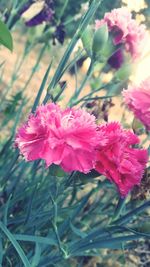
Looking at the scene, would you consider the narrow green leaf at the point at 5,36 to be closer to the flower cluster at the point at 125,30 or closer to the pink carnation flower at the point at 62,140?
the pink carnation flower at the point at 62,140

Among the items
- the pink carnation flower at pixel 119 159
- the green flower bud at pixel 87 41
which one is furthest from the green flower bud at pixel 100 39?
the pink carnation flower at pixel 119 159

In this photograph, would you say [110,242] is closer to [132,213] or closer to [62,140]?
[132,213]

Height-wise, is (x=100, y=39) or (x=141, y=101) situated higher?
(x=100, y=39)

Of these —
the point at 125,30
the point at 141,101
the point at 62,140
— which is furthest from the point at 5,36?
the point at 125,30

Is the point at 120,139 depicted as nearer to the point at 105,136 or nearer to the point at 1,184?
the point at 105,136

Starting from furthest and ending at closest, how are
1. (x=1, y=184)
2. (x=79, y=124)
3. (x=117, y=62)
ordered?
(x=117, y=62)
(x=1, y=184)
(x=79, y=124)

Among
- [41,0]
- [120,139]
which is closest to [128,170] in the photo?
[120,139]

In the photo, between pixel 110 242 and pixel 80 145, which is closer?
pixel 80 145
